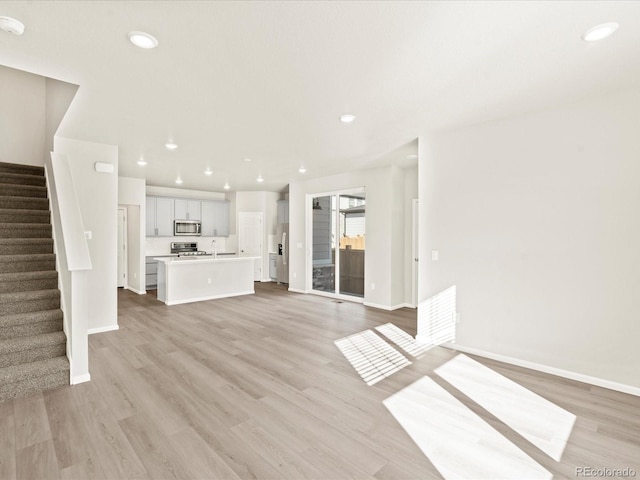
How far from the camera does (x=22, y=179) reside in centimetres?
462

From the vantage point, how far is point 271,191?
945 cm

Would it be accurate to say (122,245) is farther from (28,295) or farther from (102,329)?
(28,295)

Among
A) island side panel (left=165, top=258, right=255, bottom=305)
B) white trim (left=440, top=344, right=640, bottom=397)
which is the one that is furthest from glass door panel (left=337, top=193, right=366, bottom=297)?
white trim (left=440, top=344, right=640, bottom=397)

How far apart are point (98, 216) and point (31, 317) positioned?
173 cm

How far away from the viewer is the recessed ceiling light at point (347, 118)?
3.44 meters

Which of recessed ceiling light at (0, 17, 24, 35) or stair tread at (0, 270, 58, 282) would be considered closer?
recessed ceiling light at (0, 17, 24, 35)

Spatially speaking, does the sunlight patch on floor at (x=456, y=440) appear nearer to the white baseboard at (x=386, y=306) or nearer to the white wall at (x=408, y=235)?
the white baseboard at (x=386, y=306)

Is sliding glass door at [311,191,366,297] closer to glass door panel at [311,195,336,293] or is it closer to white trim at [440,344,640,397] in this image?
glass door panel at [311,195,336,293]

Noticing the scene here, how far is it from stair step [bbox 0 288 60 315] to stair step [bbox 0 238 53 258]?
0.69 meters

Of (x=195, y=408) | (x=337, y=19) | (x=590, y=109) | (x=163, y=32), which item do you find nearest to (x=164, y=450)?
(x=195, y=408)

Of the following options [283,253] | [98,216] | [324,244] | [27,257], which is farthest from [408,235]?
[27,257]

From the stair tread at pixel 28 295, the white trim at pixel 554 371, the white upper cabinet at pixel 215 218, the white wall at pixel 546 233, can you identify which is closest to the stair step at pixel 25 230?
the stair tread at pixel 28 295

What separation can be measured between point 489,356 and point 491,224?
4.75ft

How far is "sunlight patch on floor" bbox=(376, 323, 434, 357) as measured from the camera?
3.91 metres
